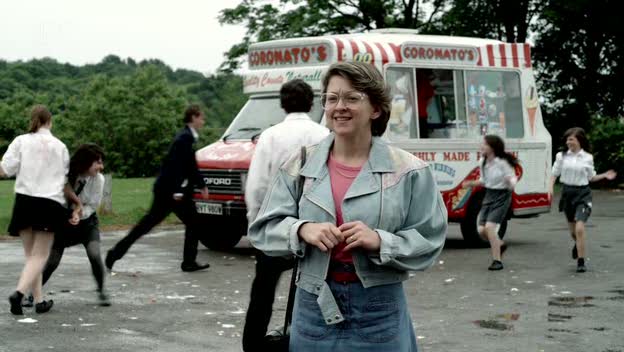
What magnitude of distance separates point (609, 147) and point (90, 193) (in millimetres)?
24128

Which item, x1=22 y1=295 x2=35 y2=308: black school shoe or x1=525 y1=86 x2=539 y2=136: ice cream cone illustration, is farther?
x1=525 y1=86 x2=539 y2=136: ice cream cone illustration

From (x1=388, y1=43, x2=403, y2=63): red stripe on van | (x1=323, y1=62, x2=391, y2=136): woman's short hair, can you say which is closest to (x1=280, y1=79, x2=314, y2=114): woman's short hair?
(x1=323, y1=62, x2=391, y2=136): woman's short hair

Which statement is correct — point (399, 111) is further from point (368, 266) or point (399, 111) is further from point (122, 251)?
point (368, 266)

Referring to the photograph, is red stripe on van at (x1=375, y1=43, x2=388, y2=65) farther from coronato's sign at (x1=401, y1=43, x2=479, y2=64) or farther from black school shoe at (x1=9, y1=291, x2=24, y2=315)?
black school shoe at (x1=9, y1=291, x2=24, y2=315)

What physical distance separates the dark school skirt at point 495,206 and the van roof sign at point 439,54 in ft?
9.62

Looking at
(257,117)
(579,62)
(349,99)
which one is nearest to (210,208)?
(257,117)

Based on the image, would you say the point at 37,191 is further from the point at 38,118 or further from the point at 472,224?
the point at 472,224

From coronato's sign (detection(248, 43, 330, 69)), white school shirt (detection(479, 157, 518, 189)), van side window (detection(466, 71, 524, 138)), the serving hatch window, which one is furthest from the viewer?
van side window (detection(466, 71, 524, 138))

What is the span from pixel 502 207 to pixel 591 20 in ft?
83.1

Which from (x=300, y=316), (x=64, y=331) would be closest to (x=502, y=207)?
(x=64, y=331)

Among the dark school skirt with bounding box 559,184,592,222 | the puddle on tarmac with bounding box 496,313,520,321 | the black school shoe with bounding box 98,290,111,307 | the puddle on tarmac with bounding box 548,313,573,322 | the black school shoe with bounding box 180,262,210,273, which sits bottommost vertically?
the puddle on tarmac with bounding box 548,313,573,322

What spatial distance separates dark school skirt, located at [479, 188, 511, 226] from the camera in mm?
12508

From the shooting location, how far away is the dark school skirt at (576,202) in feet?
40.8

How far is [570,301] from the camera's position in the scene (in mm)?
10000
